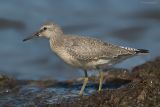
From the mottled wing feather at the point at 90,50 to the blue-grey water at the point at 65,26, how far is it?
3048mm

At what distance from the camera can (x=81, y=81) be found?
12.4 m

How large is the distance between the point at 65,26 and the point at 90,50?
6.79m

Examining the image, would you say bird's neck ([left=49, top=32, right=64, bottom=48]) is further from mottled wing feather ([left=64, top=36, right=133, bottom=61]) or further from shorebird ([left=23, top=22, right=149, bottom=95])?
mottled wing feather ([left=64, top=36, right=133, bottom=61])

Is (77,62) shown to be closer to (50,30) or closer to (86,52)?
(86,52)

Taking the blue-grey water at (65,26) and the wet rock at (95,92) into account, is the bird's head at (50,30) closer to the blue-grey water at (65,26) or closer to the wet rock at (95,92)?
the wet rock at (95,92)

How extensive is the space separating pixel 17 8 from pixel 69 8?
1383mm

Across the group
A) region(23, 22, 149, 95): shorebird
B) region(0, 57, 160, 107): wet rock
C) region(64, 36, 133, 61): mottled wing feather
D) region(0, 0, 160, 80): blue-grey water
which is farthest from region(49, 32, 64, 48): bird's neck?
Result: region(0, 0, 160, 80): blue-grey water

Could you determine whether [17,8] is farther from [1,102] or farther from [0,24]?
[1,102]

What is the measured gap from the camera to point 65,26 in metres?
17.5

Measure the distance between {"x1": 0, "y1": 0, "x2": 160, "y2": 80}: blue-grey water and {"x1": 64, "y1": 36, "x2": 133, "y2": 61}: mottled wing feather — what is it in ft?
10.00

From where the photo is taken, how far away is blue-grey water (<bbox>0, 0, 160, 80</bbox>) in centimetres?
1491

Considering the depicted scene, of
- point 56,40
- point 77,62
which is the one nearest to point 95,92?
point 77,62

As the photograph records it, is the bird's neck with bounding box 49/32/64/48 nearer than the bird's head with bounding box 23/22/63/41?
Yes

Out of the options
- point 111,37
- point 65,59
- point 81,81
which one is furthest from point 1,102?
point 111,37
